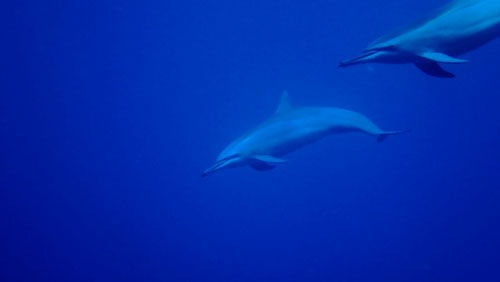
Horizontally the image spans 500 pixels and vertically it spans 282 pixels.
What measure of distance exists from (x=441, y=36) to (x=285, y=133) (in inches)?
158

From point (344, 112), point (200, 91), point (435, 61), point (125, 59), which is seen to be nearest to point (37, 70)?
point (125, 59)

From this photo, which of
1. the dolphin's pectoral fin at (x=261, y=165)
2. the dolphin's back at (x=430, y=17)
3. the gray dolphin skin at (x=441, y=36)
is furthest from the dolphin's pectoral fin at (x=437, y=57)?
the dolphin's pectoral fin at (x=261, y=165)

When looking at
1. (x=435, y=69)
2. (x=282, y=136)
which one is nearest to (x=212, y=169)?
(x=282, y=136)

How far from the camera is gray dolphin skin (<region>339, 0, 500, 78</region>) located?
4494 mm

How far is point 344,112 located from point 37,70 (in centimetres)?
1494

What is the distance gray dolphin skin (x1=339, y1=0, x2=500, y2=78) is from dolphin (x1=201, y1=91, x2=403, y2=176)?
342 cm

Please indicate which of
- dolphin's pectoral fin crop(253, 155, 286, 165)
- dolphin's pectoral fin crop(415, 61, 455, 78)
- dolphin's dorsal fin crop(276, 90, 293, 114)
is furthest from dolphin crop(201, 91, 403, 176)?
dolphin's pectoral fin crop(415, 61, 455, 78)

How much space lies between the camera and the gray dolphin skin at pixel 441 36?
4.49 metres

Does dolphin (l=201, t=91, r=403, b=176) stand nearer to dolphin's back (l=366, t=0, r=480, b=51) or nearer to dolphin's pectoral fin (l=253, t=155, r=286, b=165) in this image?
dolphin's pectoral fin (l=253, t=155, r=286, b=165)

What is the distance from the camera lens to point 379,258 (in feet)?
48.0

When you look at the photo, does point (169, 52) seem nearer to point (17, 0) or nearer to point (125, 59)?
point (125, 59)

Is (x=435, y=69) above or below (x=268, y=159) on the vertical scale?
below

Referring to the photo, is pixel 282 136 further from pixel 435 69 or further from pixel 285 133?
pixel 435 69

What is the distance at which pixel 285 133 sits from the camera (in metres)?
8.26
